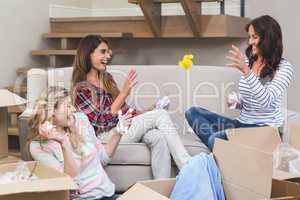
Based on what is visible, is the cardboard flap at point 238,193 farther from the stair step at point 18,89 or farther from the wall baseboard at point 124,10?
the wall baseboard at point 124,10

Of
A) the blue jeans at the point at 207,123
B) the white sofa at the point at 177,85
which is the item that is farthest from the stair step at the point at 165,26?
the blue jeans at the point at 207,123

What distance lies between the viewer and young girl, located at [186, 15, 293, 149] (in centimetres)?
310

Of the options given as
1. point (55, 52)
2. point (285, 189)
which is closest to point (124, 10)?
point (55, 52)

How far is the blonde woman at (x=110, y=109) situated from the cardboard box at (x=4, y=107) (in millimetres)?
786

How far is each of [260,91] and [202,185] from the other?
4.02ft

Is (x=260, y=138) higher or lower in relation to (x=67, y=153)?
higher

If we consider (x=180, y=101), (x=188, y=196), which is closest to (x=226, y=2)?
(x=180, y=101)

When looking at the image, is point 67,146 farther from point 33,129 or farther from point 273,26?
point 273,26

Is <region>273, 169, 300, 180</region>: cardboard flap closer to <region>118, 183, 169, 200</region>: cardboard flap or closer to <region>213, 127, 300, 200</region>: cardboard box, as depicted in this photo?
<region>213, 127, 300, 200</region>: cardboard box

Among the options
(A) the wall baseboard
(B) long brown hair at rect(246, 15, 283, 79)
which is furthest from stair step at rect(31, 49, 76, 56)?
(B) long brown hair at rect(246, 15, 283, 79)

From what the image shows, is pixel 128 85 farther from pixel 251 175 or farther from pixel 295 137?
pixel 251 175

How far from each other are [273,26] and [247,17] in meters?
1.49

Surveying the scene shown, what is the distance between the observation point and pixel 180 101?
→ 3736mm

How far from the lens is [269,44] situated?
126 inches
